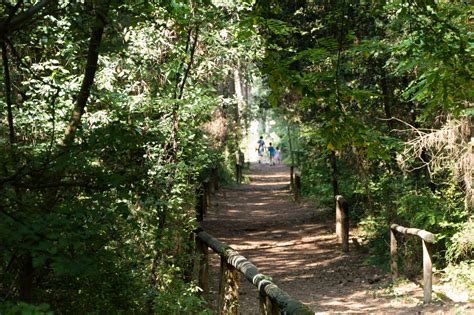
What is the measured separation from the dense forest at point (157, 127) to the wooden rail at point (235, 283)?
280 mm

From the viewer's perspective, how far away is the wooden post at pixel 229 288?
6.65 meters

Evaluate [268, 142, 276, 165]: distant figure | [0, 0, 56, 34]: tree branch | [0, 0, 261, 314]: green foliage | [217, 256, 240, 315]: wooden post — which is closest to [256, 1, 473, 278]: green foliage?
[0, 0, 261, 314]: green foliage

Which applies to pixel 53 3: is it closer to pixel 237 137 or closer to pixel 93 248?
pixel 93 248

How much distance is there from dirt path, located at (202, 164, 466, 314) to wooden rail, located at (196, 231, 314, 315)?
152 cm

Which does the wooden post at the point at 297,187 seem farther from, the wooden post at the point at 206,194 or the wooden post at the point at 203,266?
the wooden post at the point at 203,266

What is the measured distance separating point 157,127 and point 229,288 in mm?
2180

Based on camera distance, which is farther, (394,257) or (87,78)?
(394,257)

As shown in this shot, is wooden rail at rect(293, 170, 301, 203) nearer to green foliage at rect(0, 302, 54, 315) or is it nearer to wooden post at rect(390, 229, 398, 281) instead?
wooden post at rect(390, 229, 398, 281)

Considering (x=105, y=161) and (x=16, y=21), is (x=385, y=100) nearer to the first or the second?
(x=105, y=161)

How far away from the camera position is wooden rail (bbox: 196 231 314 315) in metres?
4.23

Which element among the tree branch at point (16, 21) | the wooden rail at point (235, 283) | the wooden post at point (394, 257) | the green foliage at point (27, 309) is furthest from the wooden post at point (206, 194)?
the green foliage at point (27, 309)

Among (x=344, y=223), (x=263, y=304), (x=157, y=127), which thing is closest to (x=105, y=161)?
(x=263, y=304)

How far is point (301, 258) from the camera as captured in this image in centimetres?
1359

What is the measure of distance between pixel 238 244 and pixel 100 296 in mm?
10582
